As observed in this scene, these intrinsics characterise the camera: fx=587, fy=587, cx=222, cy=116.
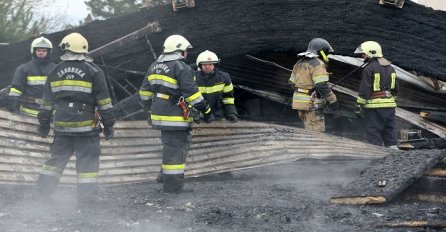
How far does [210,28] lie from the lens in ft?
30.9

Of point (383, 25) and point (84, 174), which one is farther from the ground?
point (383, 25)

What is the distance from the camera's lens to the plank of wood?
5875mm

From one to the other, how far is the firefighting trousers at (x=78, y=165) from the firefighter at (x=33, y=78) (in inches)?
90.2

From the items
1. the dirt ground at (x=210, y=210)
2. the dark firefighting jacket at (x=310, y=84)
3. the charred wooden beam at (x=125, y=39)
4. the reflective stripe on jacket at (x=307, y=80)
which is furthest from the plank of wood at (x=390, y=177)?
the charred wooden beam at (x=125, y=39)

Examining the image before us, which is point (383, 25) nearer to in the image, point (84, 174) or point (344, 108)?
point (344, 108)

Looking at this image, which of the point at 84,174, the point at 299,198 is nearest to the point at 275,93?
the point at 299,198

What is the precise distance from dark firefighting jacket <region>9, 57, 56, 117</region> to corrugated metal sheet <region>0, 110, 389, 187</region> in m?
1.27

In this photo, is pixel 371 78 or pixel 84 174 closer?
pixel 84 174

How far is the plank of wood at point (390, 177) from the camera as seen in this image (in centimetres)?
588

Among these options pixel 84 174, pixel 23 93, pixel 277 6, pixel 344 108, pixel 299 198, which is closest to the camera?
pixel 84 174

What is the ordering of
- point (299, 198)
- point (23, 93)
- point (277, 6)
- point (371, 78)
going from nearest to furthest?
point (299, 198) < point (23, 93) < point (371, 78) < point (277, 6)

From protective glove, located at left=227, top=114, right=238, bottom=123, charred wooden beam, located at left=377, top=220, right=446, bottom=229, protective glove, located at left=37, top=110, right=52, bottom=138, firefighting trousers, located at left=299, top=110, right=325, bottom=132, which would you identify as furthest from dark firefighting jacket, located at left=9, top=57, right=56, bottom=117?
charred wooden beam, located at left=377, top=220, right=446, bottom=229

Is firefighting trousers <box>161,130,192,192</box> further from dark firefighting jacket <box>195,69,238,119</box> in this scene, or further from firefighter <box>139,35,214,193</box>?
dark firefighting jacket <box>195,69,238,119</box>

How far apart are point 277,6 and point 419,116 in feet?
9.60
